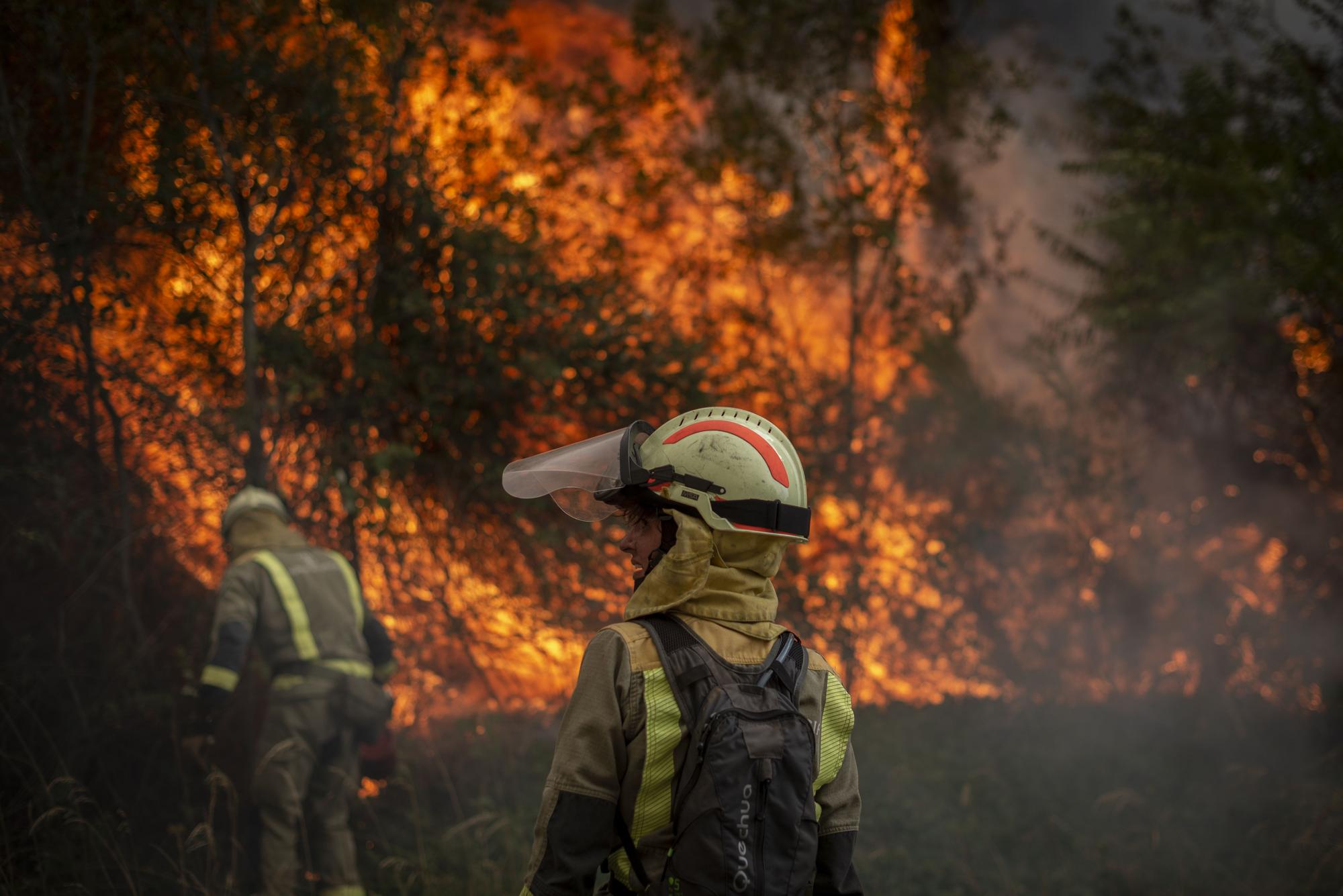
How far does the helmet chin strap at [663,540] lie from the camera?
84.4 inches

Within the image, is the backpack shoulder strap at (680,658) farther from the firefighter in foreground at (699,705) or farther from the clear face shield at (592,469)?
the clear face shield at (592,469)

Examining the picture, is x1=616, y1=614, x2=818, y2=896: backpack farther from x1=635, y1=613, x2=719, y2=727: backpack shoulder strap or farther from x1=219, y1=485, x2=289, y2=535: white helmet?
x1=219, y1=485, x2=289, y2=535: white helmet

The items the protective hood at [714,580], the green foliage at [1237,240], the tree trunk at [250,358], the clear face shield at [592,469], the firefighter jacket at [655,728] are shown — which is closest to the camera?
the firefighter jacket at [655,728]

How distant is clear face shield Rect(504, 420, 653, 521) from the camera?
2.14 meters

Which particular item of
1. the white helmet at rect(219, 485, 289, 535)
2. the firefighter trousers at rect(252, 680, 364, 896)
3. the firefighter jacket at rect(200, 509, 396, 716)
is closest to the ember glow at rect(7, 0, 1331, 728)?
the white helmet at rect(219, 485, 289, 535)

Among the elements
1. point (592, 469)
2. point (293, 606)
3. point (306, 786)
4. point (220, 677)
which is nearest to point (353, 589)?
point (293, 606)

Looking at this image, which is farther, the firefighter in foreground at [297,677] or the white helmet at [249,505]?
the white helmet at [249,505]

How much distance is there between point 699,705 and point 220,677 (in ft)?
10.3

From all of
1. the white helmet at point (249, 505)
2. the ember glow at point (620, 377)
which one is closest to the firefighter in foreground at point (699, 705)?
the white helmet at point (249, 505)

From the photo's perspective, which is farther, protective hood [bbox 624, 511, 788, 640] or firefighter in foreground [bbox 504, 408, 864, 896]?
protective hood [bbox 624, 511, 788, 640]

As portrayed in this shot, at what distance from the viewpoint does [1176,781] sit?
24.5 ft

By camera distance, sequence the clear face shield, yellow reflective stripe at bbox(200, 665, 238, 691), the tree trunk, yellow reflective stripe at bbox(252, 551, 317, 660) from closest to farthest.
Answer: the clear face shield < yellow reflective stripe at bbox(200, 665, 238, 691) < yellow reflective stripe at bbox(252, 551, 317, 660) < the tree trunk

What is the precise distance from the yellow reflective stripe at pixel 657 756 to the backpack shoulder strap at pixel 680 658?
2cm

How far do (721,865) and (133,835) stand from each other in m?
4.22
